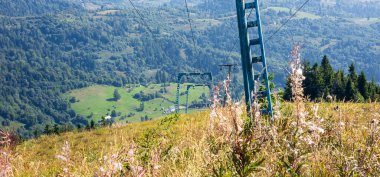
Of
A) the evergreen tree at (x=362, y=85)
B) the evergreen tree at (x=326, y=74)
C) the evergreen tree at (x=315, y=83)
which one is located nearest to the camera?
the evergreen tree at (x=315, y=83)

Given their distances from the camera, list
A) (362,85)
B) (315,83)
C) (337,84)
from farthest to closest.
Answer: (337,84) → (362,85) → (315,83)

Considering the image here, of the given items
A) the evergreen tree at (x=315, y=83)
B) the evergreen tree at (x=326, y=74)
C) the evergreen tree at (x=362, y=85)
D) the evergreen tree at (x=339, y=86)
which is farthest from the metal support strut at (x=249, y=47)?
the evergreen tree at (x=362, y=85)

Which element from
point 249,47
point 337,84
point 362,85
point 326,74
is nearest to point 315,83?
point 337,84

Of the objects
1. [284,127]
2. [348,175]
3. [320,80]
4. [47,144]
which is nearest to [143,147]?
[284,127]

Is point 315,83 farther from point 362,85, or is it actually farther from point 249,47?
point 249,47

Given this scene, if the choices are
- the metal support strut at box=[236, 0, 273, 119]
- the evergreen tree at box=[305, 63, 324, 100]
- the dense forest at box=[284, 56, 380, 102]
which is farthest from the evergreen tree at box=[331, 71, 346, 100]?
the metal support strut at box=[236, 0, 273, 119]

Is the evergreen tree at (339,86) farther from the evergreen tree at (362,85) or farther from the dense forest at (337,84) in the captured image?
the evergreen tree at (362,85)

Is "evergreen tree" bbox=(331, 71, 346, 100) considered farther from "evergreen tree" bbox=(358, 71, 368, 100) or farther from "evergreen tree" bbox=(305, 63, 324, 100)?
"evergreen tree" bbox=(305, 63, 324, 100)

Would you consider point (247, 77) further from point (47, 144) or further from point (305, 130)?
point (47, 144)

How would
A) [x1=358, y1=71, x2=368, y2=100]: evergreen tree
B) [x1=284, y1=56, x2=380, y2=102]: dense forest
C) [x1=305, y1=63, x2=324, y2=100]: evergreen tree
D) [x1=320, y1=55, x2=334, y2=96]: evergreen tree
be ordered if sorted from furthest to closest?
[x1=320, y1=55, x2=334, y2=96]: evergreen tree, [x1=358, y1=71, x2=368, y2=100]: evergreen tree, [x1=284, y1=56, x2=380, y2=102]: dense forest, [x1=305, y1=63, x2=324, y2=100]: evergreen tree

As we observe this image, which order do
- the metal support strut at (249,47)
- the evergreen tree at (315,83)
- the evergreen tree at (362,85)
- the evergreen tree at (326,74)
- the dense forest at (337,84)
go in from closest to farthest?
1. the metal support strut at (249,47)
2. the evergreen tree at (315,83)
3. the dense forest at (337,84)
4. the evergreen tree at (362,85)
5. the evergreen tree at (326,74)

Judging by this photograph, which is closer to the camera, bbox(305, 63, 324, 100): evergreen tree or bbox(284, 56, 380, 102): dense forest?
bbox(305, 63, 324, 100): evergreen tree

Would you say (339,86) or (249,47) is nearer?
(249,47)

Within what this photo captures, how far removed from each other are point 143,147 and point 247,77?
388 cm
